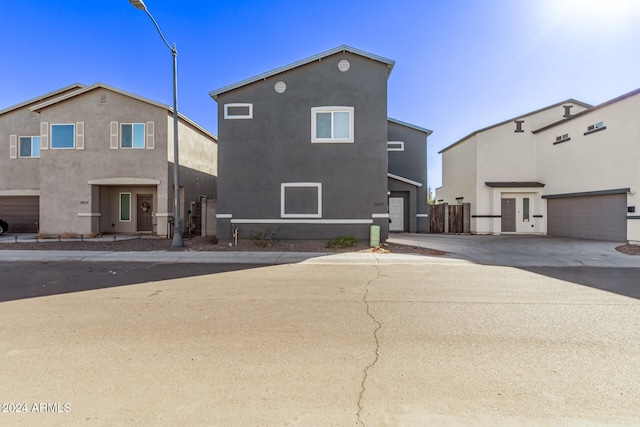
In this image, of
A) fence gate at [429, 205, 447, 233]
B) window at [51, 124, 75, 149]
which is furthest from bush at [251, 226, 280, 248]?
window at [51, 124, 75, 149]

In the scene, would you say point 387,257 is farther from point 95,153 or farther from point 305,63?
point 95,153

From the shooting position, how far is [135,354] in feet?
12.0

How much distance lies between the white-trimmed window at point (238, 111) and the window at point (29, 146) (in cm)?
1263

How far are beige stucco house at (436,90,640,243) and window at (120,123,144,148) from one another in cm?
1855

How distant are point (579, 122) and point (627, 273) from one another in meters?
10.8

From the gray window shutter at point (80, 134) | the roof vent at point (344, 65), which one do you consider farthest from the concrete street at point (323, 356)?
the gray window shutter at point (80, 134)

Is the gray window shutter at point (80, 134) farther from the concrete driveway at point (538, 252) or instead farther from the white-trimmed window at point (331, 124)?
the concrete driveway at point (538, 252)

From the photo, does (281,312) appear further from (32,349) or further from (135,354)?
(32,349)

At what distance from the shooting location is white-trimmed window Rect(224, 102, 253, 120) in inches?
532

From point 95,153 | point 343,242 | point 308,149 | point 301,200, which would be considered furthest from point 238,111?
point 95,153

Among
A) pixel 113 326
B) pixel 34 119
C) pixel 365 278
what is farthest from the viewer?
pixel 34 119

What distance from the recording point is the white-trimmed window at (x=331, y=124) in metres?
13.3

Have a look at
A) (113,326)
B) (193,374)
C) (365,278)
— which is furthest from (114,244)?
(193,374)

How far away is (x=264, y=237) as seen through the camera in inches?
519
